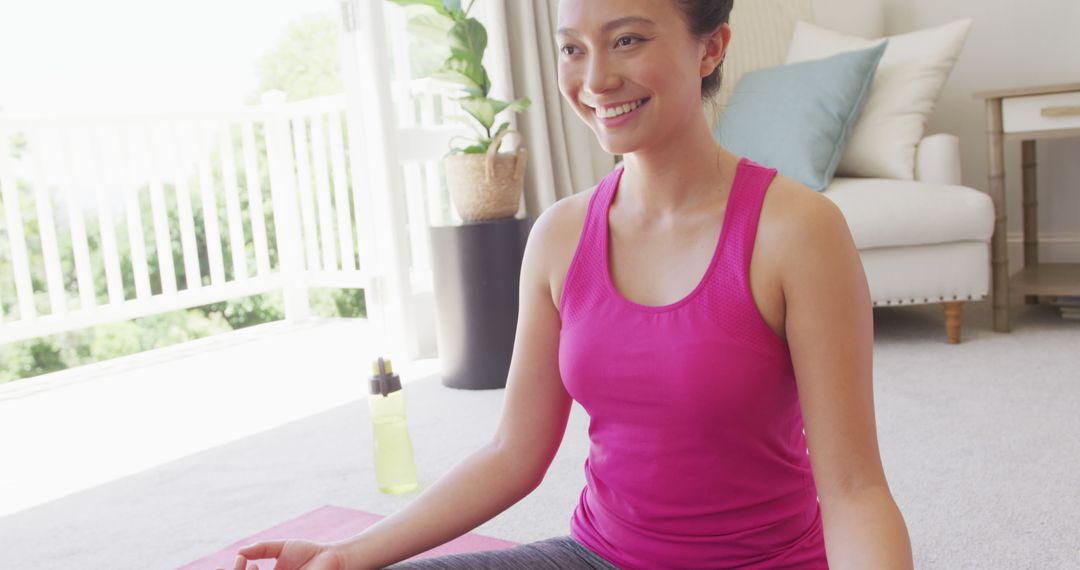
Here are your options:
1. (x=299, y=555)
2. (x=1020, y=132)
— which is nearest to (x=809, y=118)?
(x=1020, y=132)

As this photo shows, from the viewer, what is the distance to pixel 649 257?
0.87 metres

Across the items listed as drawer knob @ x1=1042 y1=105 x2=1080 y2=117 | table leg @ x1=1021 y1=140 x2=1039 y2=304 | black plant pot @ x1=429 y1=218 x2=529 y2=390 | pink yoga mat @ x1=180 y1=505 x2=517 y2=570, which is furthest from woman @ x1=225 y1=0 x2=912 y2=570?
table leg @ x1=1021 y1=140 x2=1039 y2=304

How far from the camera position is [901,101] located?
3088 millimetres

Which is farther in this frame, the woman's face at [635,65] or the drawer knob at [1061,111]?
the drawer knob at [1061,111]

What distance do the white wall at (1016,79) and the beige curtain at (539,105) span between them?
143cm

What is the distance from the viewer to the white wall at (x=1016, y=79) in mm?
3484

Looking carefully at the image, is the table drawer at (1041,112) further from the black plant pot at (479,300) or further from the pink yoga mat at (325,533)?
the pink yoga mat at (325,533)

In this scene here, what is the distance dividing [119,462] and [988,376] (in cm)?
211

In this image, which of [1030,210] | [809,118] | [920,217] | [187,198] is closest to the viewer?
[920,217]

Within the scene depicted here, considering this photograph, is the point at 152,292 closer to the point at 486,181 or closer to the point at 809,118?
the point at 486,181

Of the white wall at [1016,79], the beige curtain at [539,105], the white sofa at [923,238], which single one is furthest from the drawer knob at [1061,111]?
the beige curtain at [539,105]

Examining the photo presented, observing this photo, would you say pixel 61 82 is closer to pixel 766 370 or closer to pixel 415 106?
pixel 415 106

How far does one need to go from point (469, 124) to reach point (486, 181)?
0.18 meters

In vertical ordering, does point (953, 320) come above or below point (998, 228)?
below
